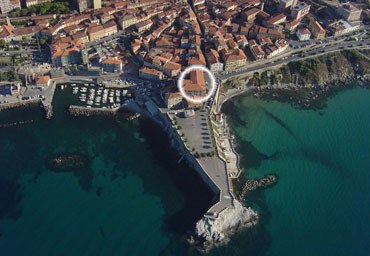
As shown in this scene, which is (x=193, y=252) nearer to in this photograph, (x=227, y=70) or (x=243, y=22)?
(x=227, y=70)

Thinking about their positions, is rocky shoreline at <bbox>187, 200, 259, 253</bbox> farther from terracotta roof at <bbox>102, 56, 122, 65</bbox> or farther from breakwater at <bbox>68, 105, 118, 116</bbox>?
terracotta roof at <bbox>102, 56, 122, 65</bbox>

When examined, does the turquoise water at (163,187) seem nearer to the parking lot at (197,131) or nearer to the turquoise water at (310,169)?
the turquoise water at (310,169)

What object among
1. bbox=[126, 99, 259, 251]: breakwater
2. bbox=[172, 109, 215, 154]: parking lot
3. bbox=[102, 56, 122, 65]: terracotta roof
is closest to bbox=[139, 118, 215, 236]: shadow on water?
bbox=[126, 99, 259, 251]: breakwater

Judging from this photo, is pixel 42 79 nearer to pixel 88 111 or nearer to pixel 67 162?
pixel 88 111

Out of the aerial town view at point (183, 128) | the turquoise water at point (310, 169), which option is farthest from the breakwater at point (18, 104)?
the turquoise water at point (310, 169)

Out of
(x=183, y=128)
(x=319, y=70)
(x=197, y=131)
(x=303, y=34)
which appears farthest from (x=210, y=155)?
(x=303, y=34)

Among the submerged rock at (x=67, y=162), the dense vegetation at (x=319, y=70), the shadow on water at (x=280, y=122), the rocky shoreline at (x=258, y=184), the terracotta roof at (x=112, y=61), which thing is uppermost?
the terracotta roof at (x=112, y=61)

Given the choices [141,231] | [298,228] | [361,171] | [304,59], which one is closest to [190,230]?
[141,231]
